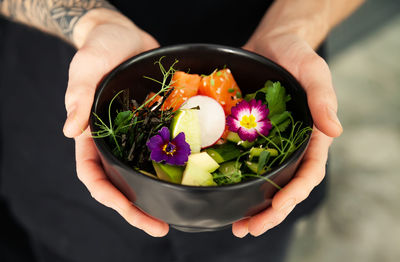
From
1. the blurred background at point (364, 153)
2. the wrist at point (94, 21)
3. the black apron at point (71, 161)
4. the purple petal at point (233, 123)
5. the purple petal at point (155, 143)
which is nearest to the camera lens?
the purple petal at point (155, 143)

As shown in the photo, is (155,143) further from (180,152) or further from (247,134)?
(247,134)

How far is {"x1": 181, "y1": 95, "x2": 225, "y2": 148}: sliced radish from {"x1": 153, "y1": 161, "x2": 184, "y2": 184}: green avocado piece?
0.40 feet

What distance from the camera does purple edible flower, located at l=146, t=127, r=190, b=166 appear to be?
0.78 m

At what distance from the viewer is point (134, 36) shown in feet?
3.66

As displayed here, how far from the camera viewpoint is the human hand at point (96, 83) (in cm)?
85

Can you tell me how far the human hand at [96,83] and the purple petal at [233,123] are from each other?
247 millimetres

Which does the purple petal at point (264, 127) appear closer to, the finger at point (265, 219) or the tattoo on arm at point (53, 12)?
the finger at point (265, 219)

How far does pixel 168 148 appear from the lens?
0.79m

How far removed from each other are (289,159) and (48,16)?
910 millimetres

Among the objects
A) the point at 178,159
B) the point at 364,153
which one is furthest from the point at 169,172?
the point at 364,153

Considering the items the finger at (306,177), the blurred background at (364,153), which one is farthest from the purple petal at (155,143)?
the blurred background at (364,153)

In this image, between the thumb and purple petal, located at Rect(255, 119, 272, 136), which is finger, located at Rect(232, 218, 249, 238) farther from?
the thumb

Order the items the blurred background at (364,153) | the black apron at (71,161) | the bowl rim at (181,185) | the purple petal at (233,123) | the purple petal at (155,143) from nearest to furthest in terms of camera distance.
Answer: the bowl rim at (181,185)
the purple petal at (155,143)
the purple petal at (233,123)
the black apron at (71,161)
the blurred background at (364,153)

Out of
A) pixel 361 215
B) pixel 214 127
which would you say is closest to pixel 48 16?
pixel 214 127
